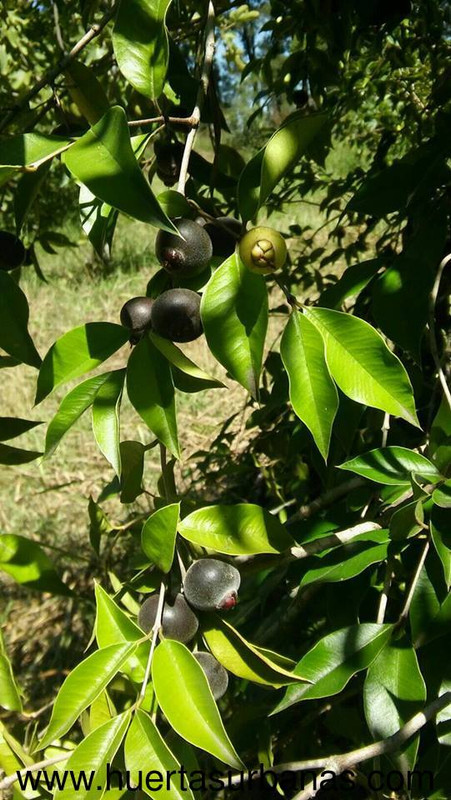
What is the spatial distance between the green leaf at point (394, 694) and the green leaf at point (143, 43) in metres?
0.70

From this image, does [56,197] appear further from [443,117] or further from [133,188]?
[133,188]

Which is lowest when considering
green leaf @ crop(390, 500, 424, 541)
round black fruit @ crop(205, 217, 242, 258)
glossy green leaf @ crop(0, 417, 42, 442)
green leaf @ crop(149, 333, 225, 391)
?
green leaf @ crop(390, 500, 424, 541)

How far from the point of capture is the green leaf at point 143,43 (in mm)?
767

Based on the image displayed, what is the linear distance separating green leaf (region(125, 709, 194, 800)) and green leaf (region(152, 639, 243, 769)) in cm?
3

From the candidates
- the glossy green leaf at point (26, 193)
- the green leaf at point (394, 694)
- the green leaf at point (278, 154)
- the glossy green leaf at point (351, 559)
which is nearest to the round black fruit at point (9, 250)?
the glossy green leaf at point (26, 193)

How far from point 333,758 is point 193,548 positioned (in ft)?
0.99

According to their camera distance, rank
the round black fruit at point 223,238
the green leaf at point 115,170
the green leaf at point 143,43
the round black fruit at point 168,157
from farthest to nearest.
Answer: the round black fruit at point 168,157
the round black fruit at point 223,238
the green leaf at point 143,43
the green leaf at point 115,170

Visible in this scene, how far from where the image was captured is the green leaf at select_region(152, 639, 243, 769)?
0.72m

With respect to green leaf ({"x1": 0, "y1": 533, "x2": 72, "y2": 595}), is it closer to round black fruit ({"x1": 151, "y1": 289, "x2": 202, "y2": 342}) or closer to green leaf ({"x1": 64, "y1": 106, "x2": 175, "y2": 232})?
round black fruit ({"x1": 151, "y1": 289, "x2": 202, "y2": 342})

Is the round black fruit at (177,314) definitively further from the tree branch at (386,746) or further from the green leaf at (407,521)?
the tree branch at (386,746)

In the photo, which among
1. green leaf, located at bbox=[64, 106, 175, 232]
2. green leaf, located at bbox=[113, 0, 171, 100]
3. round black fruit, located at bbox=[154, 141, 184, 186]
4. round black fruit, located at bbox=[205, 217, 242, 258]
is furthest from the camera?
round black fruit, located at bbox=[154, 141, 184, 186]

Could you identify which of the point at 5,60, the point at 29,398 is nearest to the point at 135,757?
the point at 5,60

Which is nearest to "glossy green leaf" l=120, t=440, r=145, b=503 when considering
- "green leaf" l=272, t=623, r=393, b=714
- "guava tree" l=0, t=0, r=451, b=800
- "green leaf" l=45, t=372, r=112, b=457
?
"guava tree" l=0, t=0, r=451, b=800

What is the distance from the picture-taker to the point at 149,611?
2.81 feet
